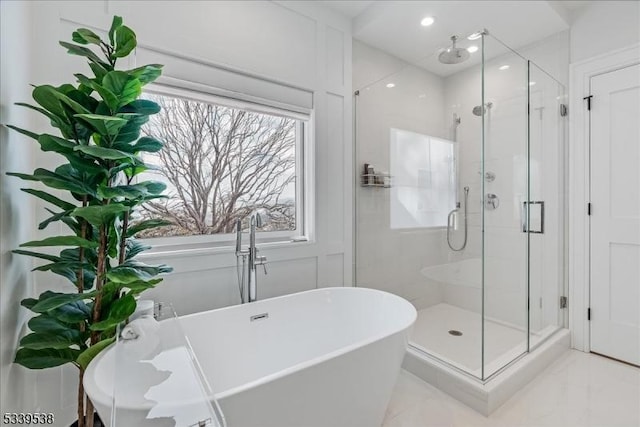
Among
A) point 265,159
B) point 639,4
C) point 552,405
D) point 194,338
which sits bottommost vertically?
point 552,405

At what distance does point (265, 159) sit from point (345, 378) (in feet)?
5.25

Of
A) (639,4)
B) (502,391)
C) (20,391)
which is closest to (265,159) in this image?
(20,391)

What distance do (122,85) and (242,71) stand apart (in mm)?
1111

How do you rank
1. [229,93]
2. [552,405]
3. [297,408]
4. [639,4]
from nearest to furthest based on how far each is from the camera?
[297,408] → [552,405] → [229,93] → [639,4]

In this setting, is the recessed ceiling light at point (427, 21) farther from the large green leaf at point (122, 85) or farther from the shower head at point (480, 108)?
the large green leaf at point (122, 85)

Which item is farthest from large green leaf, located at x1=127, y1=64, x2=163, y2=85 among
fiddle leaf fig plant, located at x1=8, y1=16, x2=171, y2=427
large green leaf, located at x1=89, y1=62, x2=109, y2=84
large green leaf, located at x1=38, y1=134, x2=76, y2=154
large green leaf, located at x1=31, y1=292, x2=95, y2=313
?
large green leaf, located at x1=31, y1=292, x2=95, y2=313

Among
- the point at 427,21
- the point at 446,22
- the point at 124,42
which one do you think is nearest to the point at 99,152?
the point at 124,42

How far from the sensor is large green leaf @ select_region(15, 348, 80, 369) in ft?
3.30

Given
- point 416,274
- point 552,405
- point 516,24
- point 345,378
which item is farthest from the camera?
point 416,274

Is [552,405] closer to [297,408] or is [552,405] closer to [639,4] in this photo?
[297,408]

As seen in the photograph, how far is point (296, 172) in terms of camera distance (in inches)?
94.3

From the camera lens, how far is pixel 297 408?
1.14 metres

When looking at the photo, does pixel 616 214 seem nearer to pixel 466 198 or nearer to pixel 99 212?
pixel 466 198

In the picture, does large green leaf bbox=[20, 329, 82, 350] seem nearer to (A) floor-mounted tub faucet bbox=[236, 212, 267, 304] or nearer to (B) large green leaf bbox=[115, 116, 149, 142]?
(B) large green leaf bbox=[115, 116, 149, 142]
